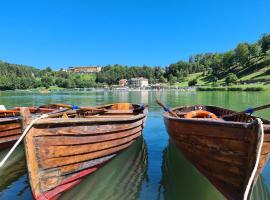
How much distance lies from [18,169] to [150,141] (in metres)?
7.47

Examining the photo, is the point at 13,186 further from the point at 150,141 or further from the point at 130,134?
the point at 150,141

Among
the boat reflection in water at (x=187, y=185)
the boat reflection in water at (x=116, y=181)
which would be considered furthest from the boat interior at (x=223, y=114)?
the boat reflection in water at (x=116, y=181)

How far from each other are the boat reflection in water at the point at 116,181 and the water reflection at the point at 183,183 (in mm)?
848

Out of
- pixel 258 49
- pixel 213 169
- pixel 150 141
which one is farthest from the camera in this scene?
pixel 258 49

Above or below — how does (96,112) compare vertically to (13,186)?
above

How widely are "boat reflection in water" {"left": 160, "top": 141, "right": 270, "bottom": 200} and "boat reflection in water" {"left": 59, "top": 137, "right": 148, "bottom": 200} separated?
0.88 meters

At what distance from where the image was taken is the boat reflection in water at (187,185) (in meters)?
8.50

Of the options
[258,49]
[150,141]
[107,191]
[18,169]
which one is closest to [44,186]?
[107,191]

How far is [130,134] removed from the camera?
39.5ft

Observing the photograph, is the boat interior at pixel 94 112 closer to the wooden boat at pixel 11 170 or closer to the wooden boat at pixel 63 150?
the wooden boat at pixel 63 150

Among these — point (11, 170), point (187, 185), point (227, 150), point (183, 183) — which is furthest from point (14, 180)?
point (227, 150)

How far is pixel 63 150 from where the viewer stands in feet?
25.4

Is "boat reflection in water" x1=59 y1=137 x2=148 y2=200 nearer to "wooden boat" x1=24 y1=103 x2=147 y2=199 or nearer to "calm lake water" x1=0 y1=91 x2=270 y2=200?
"calm lake water" x1=0 y1=91 x2=270 y2=200

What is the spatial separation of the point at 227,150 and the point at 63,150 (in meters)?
4.27
